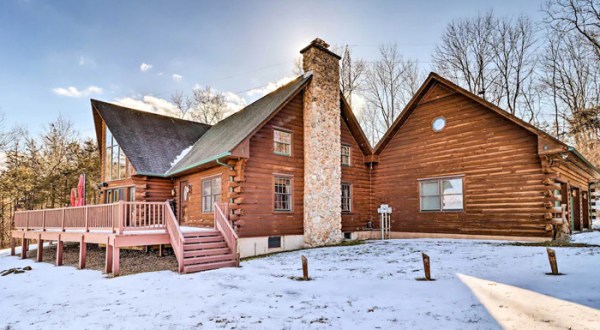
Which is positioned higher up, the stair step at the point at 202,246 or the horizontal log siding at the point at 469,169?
the horizontal log siding at the point at 469,169

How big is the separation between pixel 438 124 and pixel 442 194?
9.89 feet

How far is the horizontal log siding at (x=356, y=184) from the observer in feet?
55.0

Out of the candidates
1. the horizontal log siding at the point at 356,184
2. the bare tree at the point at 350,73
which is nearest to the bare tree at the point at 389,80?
the bare tree at the point at 350,73

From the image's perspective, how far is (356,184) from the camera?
1720cm

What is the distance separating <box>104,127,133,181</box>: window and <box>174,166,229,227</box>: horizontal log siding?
2.65 m

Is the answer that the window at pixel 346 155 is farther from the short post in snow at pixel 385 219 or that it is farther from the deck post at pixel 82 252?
the deck post at pixel 82 252

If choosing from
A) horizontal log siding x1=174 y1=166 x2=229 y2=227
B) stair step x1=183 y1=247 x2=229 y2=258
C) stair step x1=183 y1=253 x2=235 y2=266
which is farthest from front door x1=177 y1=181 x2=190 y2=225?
stair step x1=183 y1=253 x2=235 y2=266

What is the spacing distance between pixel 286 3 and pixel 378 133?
753 inches

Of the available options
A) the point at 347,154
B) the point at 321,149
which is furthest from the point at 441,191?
the point at 321,149

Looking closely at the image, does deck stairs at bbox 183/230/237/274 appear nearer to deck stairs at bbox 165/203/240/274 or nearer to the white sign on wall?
deck stairs at bbox 165/203/240/274

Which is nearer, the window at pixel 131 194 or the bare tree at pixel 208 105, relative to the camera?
the window at pixel 131 194

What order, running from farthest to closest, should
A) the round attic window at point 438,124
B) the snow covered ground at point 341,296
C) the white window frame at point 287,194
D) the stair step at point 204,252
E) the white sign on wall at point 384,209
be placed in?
the white sign on wall at point 384,209
the round attic window at point 438,124
the white window frame at point 287,194
the stair step at point 204,252
the snow covered ground at point 341,296

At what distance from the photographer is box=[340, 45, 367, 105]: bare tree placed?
93.6 ft

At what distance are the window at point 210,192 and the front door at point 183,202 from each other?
5.21 feet
